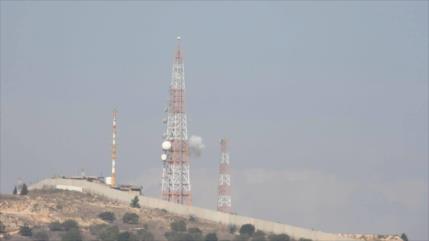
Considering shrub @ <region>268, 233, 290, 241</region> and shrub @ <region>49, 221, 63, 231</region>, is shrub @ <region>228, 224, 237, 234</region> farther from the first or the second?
shrub @ <region>49, 221, 63, 231</region>

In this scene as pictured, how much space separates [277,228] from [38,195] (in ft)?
115

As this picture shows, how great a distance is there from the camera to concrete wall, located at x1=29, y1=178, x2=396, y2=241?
153250mm

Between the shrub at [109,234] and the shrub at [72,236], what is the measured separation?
108 inches

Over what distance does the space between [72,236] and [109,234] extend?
472 cm

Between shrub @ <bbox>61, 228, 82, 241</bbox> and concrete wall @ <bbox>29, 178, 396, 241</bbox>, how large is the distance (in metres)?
20.5

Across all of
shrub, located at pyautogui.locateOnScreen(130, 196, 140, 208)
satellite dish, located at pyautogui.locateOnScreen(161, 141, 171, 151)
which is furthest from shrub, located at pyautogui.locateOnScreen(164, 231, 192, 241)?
satellite dish, located at pyautogui.locateOnScreen(161, 141, 171, 151)

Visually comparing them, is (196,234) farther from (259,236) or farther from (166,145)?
(166,145)

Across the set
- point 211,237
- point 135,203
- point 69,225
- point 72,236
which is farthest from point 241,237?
point 69,225

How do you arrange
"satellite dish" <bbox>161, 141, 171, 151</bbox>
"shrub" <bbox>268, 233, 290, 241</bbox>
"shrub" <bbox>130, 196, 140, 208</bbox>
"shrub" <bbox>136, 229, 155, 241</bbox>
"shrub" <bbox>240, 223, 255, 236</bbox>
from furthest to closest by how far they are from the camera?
"satellite dish" <bbox>161, 141, 171, 151</bbox> < "shrub" <bbox>130, 196, 140, 208</bbox> < "shrub" <bbox>240, 223, 255, 236</bbox> < "shrub" <bbox>268, 233, 290, 241</bbox> < "shrub" <bbox>136, 229, 155, 241</bbox>

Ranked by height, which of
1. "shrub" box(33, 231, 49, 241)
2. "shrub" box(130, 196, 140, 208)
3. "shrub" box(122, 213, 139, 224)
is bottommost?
"shrub" box(33, 231, 49, 241)

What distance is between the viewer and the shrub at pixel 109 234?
5650 inches

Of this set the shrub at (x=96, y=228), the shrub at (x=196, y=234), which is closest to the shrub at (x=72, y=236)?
the shrub at (x=96, y=228)

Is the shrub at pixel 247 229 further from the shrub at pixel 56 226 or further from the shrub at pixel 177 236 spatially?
the shrub at pixel 56 226

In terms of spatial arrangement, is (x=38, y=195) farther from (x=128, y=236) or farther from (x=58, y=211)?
(x=128, y=236)
